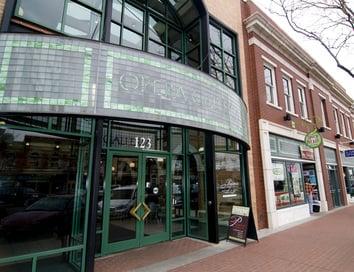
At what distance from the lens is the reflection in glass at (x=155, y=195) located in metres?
7.25

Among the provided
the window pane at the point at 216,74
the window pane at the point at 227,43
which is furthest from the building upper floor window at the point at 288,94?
the window pane at the point at 216,74

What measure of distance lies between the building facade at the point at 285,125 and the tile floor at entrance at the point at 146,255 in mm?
3629

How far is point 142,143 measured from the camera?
7445mm

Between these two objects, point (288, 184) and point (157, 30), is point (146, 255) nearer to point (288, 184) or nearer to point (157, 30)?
point (157, 30)

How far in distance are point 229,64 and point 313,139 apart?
580 cm

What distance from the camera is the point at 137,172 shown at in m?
7.14

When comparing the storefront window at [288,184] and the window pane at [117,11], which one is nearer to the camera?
the window pane at [117,11]

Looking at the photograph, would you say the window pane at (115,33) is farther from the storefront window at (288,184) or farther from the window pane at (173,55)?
the storefront window at (288,184)

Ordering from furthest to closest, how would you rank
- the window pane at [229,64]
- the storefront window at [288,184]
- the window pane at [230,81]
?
the storefront window at [288,184]
the window pane at [229,64]
the window pane at [230,81]

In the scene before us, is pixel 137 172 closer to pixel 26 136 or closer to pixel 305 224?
pixel 26 136

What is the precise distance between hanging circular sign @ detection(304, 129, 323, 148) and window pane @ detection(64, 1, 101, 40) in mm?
10662

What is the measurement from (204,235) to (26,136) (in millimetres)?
5612

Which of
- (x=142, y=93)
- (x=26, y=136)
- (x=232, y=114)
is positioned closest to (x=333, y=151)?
(x=232, y=114)

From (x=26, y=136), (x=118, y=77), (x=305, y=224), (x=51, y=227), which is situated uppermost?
(x=118, y=77)
